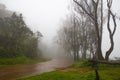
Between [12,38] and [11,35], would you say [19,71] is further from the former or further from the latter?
[11,35]

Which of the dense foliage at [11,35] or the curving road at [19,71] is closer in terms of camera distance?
the curving road at [19,71]

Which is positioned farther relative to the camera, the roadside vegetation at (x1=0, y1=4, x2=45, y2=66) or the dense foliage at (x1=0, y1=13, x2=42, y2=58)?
the dense foliage at (x1=0, y1=13, x2=42, y2=58)

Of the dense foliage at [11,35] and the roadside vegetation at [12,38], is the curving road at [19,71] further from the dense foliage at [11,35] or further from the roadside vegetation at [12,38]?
the dense foliage at [11,35]

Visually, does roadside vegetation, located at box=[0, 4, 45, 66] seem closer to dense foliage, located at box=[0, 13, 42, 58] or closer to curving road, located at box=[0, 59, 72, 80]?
dense foliage, located at box=[0, 13, 42, 58]

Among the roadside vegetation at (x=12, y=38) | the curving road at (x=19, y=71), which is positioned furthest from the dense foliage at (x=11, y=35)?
the curving road at (x=19, y=71)

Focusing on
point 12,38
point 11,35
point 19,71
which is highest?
point 11,35

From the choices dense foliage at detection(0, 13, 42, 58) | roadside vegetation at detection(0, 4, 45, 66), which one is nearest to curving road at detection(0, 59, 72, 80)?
roadside vegetation at detection(0, 4, 45, 66)

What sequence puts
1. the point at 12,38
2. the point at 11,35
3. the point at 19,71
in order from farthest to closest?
the point at 11,35, the point at 12,38, the point at 19,71

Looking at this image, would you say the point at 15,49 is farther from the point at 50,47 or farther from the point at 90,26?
the point at 50,47

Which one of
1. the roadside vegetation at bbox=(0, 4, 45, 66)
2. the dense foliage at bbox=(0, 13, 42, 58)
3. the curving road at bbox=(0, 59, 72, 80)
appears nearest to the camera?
the curving road at bbox=(0, 59, 72, 80)

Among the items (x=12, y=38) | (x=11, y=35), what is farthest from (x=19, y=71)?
(x=11, y=35)

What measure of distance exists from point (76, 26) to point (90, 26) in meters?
4.97

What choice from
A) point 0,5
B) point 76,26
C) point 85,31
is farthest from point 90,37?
point 0,5

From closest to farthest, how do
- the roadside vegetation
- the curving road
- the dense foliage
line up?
the curving road
the roadside vegetation
the dense foliage
